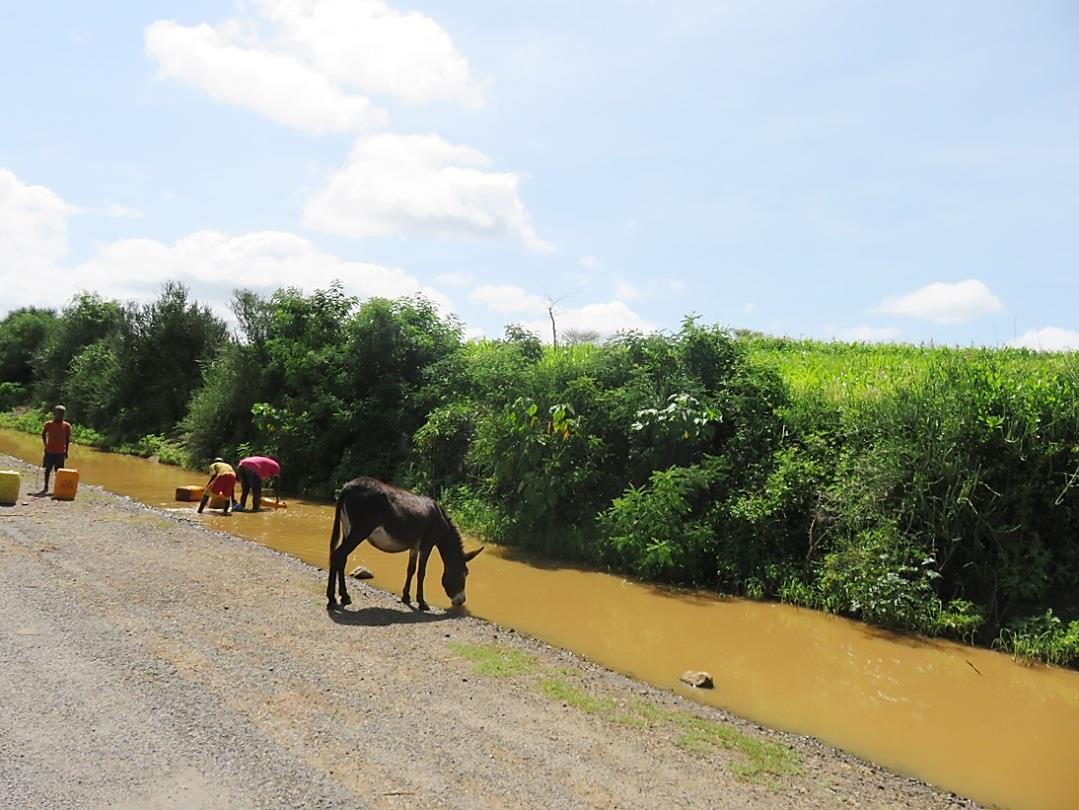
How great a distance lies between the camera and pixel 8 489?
14.2 metres

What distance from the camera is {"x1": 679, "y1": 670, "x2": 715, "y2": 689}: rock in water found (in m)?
7.87

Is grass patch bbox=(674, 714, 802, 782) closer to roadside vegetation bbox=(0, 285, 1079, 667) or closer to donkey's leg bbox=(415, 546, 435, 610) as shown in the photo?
donkey's leg bbox=(415, 546, 435, 610)

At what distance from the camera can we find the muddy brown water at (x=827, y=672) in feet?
22.0

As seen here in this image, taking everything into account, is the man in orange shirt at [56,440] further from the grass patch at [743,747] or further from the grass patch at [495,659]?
the grass patch at [743,747]

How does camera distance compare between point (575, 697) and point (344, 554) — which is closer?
point (575, 697)

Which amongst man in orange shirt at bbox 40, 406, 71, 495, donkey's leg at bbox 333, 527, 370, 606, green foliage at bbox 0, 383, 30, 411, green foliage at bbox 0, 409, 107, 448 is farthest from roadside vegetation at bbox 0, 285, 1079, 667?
green foliage at bbox 0, 383, 30, 411

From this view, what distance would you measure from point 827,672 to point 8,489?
45.4 feet

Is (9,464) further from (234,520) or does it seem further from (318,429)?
(234,520)

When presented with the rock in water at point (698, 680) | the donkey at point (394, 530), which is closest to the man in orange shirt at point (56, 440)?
the donkey at point (394, 530)

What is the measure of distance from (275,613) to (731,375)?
8.41 meters

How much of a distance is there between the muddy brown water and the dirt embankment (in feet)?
2.53

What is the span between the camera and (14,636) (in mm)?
7023

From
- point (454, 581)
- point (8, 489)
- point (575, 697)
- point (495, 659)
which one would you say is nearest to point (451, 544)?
point (454, 581)

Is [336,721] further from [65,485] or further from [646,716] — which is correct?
[65,485]
